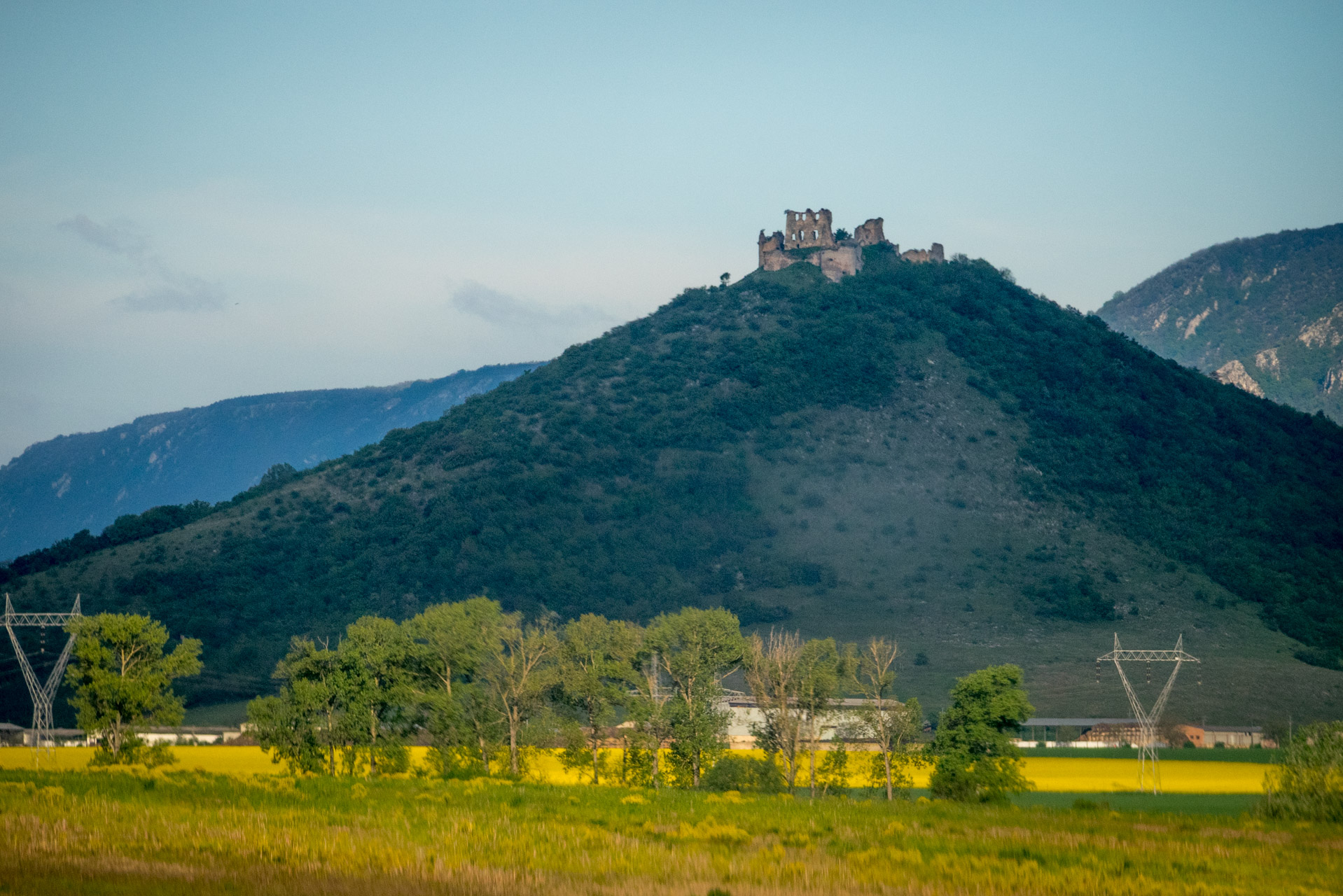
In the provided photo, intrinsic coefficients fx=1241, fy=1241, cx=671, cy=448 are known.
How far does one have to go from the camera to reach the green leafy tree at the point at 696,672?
2441 inches

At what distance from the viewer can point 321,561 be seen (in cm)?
16150

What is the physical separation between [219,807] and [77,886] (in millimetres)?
12264

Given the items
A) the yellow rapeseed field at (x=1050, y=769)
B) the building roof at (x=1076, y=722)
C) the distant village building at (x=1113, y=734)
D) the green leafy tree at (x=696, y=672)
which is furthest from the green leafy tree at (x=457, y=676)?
the building roof at (x=1076, y=722)

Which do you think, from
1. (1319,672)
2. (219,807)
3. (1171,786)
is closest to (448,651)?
(219,807)

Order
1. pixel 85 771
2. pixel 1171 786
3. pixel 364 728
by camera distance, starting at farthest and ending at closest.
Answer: pixel 1171 786, pixel 364 728, pixel 85 771

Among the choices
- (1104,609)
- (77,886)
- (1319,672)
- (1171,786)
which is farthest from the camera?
(1104,609)

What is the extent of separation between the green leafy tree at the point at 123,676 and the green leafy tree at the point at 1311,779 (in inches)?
1956

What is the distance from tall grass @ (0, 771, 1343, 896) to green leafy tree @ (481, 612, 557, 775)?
22.2 metres

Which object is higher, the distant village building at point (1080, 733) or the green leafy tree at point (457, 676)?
the green leafy tree at point (457, 676)

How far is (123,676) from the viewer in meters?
62.5

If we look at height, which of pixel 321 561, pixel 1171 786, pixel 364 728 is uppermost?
pixel 321 561

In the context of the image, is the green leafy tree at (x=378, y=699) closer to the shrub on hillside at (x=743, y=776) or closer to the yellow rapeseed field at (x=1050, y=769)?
the yellow rapeseed field at (x=1050, y=769)

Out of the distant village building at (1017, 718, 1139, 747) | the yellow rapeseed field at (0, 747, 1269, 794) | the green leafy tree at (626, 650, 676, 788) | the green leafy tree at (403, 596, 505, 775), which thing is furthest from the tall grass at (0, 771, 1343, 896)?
the distant village building at (1017, 718, 1139, 747)

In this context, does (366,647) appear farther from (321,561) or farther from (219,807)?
(321,561)
